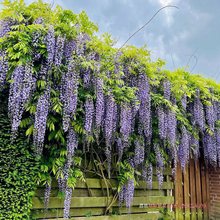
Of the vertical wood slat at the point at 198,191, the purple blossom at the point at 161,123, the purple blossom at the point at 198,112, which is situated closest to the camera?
the purple blossom at the point at 161,123

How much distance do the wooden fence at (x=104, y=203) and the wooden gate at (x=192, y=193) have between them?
47 centimetres

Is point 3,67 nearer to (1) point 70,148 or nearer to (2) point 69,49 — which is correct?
(2) point 69,49

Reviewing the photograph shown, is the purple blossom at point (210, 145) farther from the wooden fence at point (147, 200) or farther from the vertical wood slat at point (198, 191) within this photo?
the vertical wood slat at point (198, 191)

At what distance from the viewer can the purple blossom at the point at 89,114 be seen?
3143 millimetres

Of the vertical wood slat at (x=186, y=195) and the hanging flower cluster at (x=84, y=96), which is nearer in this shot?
the hanging flower cluster at (x=84, y=96)

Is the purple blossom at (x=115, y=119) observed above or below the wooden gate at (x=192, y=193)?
above

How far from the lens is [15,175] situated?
2.93 m

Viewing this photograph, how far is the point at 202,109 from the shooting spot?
16.0 feet

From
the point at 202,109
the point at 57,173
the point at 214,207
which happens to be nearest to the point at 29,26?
the point at 57,173

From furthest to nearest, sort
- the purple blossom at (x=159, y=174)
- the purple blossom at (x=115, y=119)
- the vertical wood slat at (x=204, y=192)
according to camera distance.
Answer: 1. the vertical wood slat at (x=204, y=192)
2. the purple blossom at (x=159, y=174)
3. the purple blossom at (x=115, y=119)

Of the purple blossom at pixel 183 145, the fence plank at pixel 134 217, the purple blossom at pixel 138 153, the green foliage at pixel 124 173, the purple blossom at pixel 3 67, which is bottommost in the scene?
the fence plank at pixel 134 217

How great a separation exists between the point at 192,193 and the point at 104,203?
2527 millimetres

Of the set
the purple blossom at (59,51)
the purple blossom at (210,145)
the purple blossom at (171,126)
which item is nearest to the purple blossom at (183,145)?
the purple blossom at (171,126)

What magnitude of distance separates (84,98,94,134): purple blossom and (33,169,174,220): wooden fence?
827mm
